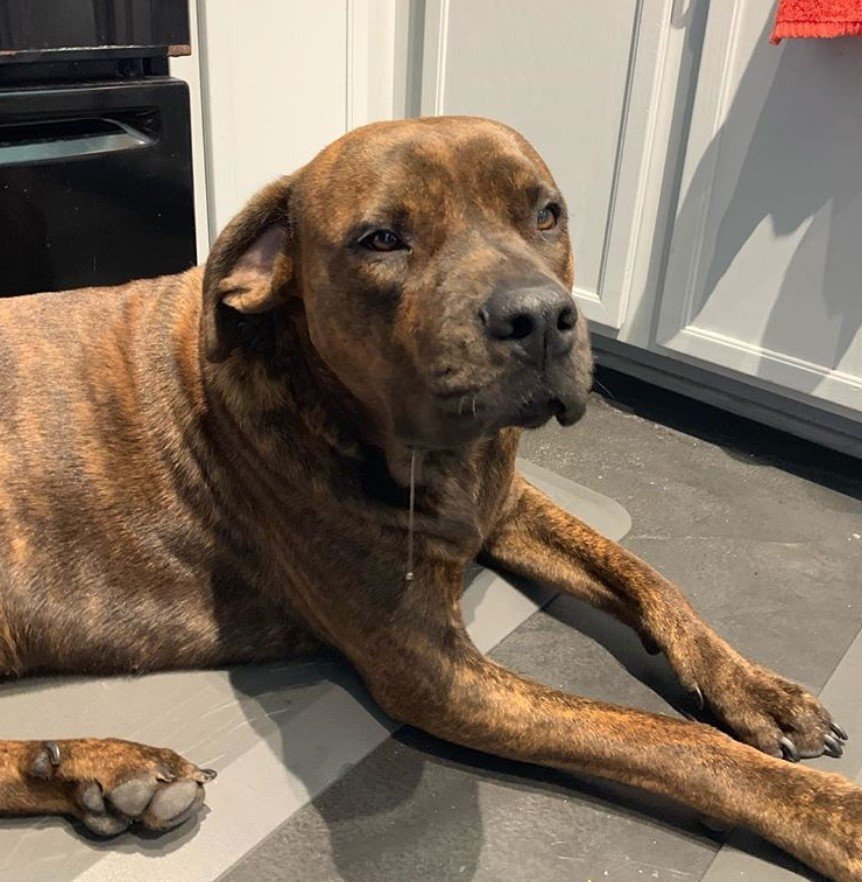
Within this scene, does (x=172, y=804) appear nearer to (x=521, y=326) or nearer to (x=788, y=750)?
(x=521, y=326)

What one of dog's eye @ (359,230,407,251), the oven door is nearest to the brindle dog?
dog's eye @ (359,230,407,251)

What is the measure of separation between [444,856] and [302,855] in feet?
0.71

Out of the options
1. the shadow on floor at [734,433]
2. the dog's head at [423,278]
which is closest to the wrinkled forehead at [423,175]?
the dog's head at [423,278]

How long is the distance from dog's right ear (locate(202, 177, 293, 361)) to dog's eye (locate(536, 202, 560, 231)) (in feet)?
1.29

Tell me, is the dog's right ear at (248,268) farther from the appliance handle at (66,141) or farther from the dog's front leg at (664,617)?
the appliance handle at (66,141)

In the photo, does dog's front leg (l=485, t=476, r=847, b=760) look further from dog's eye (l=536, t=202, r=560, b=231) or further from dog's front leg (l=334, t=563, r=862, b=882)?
dog's eye (l=536, t=202, r=560, b=231)

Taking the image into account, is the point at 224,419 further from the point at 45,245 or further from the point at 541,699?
the point at 45,245

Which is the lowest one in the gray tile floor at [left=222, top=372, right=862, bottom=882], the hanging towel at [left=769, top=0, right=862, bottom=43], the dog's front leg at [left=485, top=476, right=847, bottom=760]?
the gray tile floor at [left=222, top=372, right=862, bottom=882]

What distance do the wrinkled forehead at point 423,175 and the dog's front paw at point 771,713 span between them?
872 mm

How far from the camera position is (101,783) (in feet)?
4.67

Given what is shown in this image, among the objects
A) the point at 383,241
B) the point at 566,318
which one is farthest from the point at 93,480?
the point at 566,318

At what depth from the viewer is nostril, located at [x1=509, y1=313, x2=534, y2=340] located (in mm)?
1228

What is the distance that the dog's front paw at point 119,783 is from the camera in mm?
1418

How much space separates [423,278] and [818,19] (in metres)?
1.37
